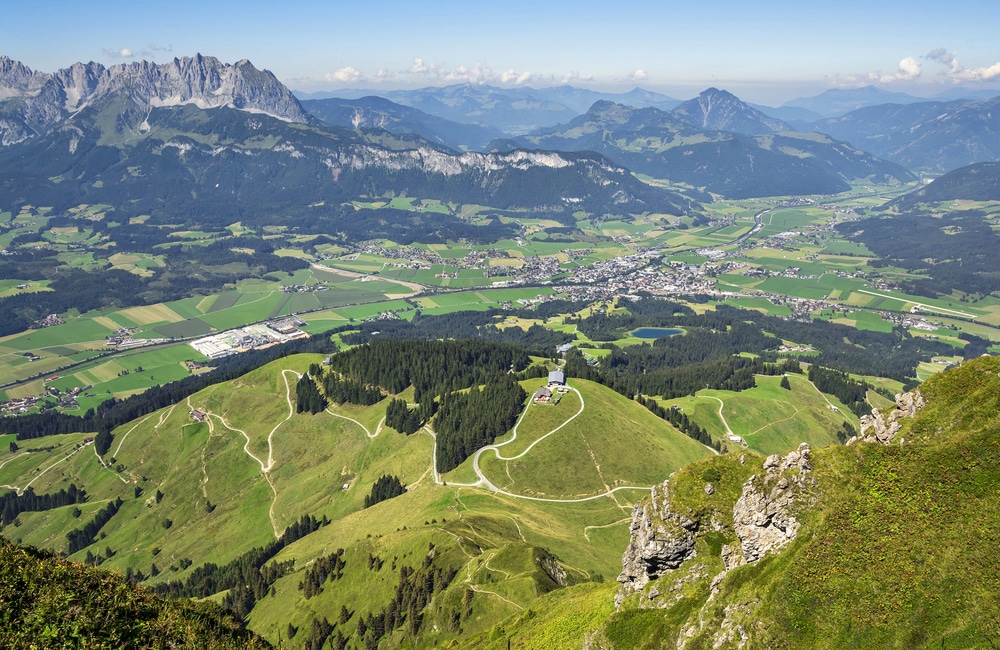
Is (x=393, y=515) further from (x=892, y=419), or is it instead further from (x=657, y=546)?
(x=892, y=419)

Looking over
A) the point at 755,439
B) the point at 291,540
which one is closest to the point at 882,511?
the point at 291,540

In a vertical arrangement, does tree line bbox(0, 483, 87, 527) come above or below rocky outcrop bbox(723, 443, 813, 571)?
below

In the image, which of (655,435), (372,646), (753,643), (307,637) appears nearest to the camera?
(753,643)

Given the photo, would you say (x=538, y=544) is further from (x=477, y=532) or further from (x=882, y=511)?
(x=882, y=511)

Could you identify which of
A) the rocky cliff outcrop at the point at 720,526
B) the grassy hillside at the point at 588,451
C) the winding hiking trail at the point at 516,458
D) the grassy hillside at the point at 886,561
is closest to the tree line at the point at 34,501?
the winding hiking trail at the point at 516,458

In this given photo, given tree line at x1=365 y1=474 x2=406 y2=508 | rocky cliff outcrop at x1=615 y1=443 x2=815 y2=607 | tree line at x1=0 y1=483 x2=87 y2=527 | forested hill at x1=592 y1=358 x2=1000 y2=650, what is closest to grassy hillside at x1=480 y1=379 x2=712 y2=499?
tree line at x1=365 y1=474 x2=406 y2=508

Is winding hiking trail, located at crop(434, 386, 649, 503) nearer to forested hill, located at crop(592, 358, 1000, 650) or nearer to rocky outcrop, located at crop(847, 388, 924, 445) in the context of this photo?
forested hill, located at crop(592, 358, 1000, 650)
